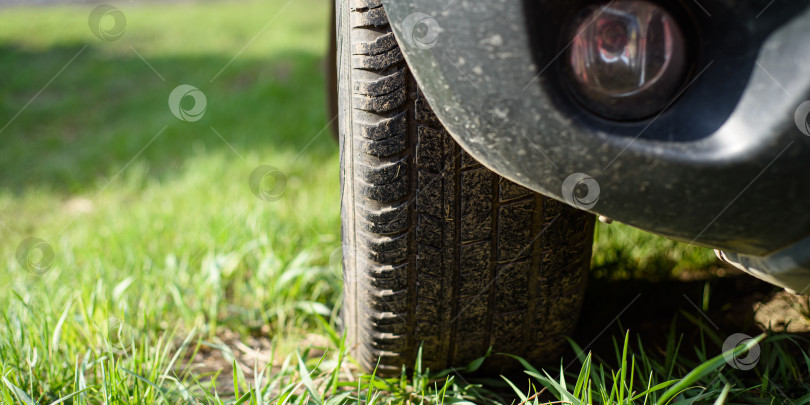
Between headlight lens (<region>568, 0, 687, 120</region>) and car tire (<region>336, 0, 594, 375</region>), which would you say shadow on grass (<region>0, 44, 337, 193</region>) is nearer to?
car tire (<region>336, 0, 594, 375</region>)

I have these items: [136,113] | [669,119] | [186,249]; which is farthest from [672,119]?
[136,113]

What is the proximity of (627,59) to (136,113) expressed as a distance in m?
4.10

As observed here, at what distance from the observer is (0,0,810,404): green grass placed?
1.16 meters

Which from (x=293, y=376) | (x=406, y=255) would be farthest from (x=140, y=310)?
(x=406, y=255)

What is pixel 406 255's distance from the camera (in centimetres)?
104

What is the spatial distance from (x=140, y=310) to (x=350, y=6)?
1012mm

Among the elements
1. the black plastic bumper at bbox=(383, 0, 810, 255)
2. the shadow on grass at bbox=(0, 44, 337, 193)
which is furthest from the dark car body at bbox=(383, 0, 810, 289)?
the shadow on grass at bbox=(0, 44, 337, 193)

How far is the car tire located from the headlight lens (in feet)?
0.96

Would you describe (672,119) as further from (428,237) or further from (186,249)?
(186,249)

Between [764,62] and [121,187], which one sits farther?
[121,187]

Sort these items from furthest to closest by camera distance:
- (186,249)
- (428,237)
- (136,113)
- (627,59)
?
(136,113) → (186,249) → (428,237) → (627,59)

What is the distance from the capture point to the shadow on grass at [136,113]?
3189mm

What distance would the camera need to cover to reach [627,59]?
683 millimetres

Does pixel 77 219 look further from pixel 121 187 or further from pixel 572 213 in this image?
pixel 572 213
